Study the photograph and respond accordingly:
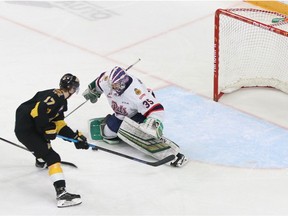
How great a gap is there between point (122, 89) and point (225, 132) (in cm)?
85

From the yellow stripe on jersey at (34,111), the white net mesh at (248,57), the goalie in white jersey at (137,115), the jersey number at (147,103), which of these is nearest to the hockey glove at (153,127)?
the goalie in white jersey at (137,115)

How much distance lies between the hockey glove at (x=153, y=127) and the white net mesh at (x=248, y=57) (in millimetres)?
1204

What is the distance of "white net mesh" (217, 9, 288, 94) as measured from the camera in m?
5.46

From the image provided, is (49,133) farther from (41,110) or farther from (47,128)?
(41,110)

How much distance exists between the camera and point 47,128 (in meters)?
3.93

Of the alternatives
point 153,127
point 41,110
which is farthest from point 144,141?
point 41,110

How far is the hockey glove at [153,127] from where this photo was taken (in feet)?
14.2

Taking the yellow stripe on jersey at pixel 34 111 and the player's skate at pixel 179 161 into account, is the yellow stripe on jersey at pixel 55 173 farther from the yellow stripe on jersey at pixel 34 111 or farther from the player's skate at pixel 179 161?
the player's skate at pixel 179 161

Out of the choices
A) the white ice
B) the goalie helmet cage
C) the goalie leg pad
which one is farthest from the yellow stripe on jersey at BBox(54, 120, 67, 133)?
the goalie helmet cage

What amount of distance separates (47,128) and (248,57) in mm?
2344

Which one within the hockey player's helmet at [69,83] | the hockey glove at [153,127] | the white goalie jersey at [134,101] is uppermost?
the hockey player's helmet at [69,83]

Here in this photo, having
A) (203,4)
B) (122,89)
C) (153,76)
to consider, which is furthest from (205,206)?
(203,4)

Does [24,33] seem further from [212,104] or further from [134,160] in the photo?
[134,160]

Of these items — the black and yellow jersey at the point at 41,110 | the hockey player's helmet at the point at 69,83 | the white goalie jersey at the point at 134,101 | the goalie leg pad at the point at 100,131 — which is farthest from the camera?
the goalie leg pad at the point at 100,131
